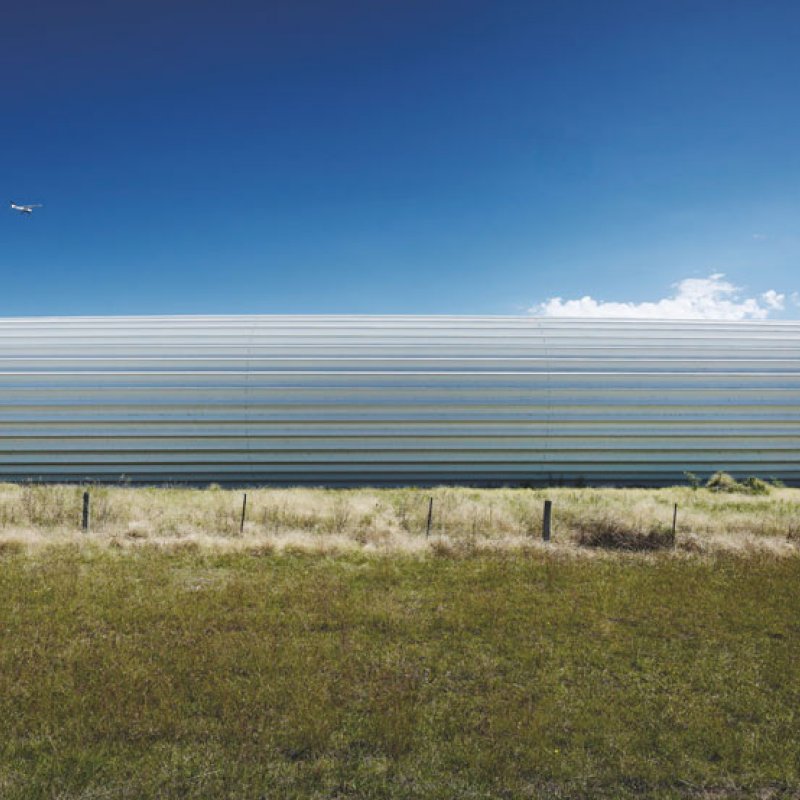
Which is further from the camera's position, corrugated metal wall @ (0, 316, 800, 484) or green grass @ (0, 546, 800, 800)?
corrugated metal wall @ (0, 316, 800, 484)

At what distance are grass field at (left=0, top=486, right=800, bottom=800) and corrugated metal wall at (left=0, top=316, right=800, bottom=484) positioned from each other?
516 centimetres

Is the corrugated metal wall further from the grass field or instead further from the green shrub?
the grass field

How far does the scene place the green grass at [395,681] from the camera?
9.92 feet

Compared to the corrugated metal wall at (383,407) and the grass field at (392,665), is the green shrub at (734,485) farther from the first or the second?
the grass field at (392,665)

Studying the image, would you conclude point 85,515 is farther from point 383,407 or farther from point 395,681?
point 383,407

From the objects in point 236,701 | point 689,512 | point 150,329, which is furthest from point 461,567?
point 150,329

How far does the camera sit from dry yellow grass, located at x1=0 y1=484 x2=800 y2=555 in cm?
721

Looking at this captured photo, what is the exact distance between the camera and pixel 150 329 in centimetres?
A: 1407

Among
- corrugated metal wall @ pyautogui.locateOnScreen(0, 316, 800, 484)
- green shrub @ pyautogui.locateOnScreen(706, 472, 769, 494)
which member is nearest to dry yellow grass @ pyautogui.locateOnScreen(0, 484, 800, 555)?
green shrub @ pyautogui.locateOnScreen(706, 472, 769, 494)

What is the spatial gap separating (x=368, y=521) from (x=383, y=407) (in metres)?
4.67

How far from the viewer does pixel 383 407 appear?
1297 cm

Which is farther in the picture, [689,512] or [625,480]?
[625,480]

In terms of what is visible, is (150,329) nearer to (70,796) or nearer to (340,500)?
(340,500)

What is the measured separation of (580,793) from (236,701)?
2.17 meters
